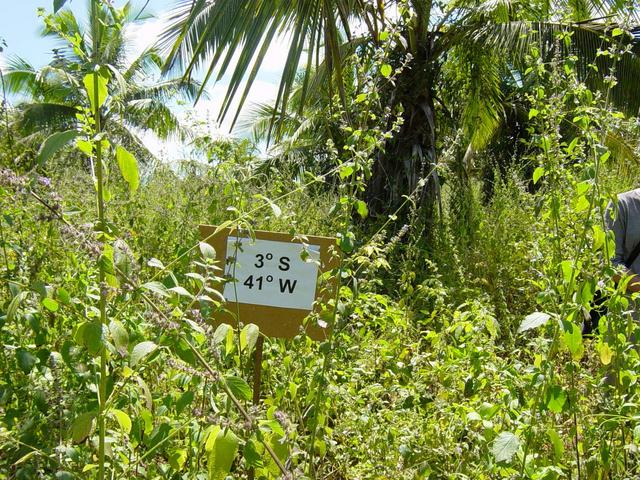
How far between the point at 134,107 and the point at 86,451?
62.7 ft

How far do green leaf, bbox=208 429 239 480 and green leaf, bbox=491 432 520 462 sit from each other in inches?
23.9

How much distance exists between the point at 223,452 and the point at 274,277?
96 centimetres

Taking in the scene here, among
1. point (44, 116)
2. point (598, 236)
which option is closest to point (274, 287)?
point (598, 236)

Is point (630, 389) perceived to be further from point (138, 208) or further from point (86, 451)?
point (138, 208)

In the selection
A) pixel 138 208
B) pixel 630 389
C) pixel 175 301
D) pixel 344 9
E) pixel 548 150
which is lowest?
pixel 630 389

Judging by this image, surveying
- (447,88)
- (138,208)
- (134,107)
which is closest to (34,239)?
(138,208)

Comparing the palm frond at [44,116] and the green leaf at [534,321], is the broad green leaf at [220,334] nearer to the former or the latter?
the green leaf at [534,321]

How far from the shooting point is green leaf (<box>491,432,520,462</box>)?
1515mm

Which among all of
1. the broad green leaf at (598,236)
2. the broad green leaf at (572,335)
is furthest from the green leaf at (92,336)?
the broad green leaf at (598,236)

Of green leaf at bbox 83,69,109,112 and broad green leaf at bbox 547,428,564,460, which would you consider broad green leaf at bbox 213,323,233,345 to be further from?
broad green leaf at bbox 547,428,564,460

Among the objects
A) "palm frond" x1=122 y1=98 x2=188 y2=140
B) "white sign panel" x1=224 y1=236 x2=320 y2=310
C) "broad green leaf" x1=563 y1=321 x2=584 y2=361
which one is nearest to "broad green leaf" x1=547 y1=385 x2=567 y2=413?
"broad green leaf" x1=563 y1=321 x2=584 y2=361

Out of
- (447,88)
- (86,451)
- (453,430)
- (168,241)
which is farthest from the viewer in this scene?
(447,88)

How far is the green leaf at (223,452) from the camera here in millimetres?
1247

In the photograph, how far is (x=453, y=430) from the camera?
80.3 inches
